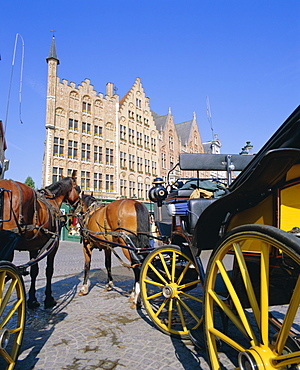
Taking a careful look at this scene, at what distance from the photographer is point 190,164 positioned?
11.4 ft

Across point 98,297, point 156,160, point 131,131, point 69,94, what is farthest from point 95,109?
point 98,297

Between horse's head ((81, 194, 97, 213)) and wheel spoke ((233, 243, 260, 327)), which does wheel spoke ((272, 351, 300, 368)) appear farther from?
Answer: horse's head ((81, 194, 97, 213))

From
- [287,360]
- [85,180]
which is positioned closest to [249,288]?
[287,360]

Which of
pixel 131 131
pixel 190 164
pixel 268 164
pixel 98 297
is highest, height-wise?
pixel 131 131

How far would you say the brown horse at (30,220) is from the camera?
9.37ft

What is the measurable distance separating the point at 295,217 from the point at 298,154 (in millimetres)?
536

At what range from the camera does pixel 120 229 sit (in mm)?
4953

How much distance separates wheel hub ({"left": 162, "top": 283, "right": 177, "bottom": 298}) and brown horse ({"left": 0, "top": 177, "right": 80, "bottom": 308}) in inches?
63.0

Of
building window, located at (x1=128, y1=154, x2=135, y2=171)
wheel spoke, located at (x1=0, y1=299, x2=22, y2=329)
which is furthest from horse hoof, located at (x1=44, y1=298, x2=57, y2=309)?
building window, located at (x1=128, y1=154, x2=135, y2=171)

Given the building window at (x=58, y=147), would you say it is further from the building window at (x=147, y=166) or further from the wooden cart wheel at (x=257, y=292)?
the wooden cart wheel at (x=257, y=292)

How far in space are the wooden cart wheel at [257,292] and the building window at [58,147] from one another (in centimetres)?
2227

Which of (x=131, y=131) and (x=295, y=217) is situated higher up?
(x=131, y=131)

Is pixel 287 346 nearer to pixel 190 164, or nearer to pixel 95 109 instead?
pixel 190 164

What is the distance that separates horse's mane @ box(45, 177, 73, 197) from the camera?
4.99 metres
